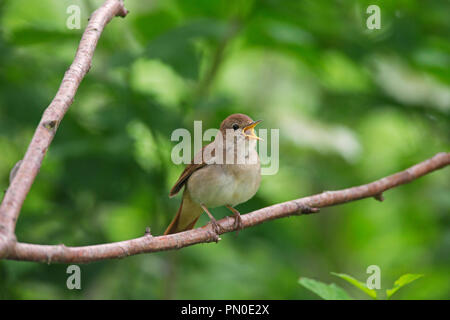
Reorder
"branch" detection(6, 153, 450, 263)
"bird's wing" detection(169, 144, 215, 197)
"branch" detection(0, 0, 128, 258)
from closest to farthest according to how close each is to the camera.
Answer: "branch" detection(0, 0, 128, 258), "branch" detection(6, 153, 450, 263), "bird's wing" detection(169, 144, 215, 197)

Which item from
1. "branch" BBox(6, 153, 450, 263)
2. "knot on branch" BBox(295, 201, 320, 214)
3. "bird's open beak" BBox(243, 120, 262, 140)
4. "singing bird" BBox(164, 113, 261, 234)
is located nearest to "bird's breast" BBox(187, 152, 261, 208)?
"singing bird" BBox(164, 113, 261, 234)

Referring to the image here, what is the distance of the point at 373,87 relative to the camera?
4812mm

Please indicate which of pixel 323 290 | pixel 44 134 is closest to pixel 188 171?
pixel 323 290

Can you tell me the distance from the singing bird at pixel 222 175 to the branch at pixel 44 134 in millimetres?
1485

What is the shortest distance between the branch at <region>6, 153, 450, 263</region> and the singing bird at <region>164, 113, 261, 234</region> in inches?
14.3

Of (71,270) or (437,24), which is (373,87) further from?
(71,270)

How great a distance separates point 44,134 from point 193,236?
35.1 inches

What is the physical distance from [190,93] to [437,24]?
7.04 feet

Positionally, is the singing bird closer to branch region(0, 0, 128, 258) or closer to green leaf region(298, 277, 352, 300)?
green leaf region(298, 277, 352, 300)

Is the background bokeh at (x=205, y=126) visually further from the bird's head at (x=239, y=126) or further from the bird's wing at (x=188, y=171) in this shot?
the bird's wing at (x=188, y=171)

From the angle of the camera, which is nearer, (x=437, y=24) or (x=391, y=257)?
(x=437, y=24)

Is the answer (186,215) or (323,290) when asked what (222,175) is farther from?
(323,290)

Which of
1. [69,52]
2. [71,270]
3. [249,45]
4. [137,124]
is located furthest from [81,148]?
[69,52]

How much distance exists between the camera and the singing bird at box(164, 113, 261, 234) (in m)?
3.53
